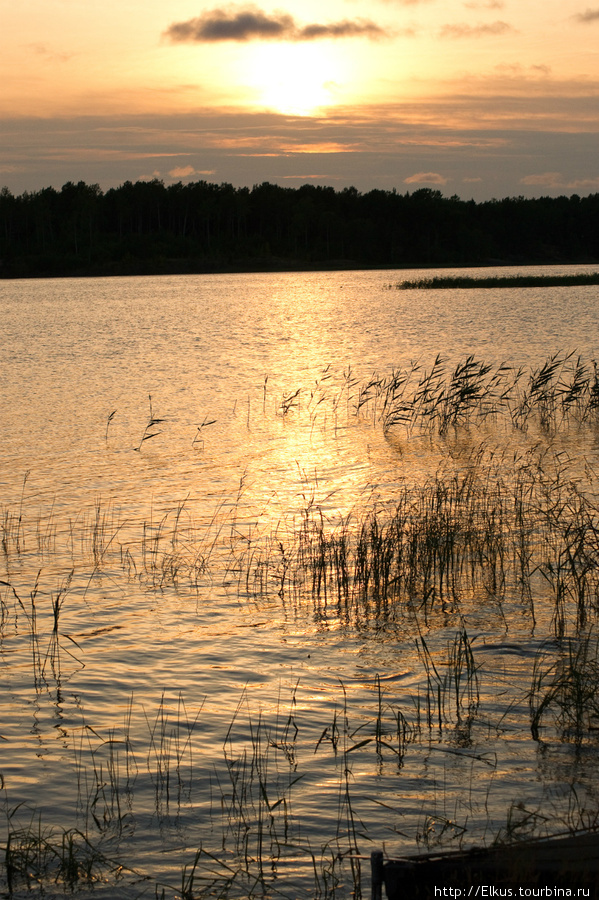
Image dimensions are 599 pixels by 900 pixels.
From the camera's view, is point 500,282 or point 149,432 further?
point 500,282

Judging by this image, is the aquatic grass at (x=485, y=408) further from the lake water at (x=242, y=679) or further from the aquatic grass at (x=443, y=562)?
the aquatic grass at (x=443, y=562)

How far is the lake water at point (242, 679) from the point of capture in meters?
5.55

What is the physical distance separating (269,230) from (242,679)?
15505 cm

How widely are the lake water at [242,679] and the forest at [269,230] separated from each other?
12647 centimetres

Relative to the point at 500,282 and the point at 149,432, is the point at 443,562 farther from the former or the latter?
the point at 500,282

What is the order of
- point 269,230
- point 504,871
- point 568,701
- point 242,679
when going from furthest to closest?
1. point 269,230
2. point 242,679
3. point 568,701
4. point 504,871

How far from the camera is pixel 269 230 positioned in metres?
157

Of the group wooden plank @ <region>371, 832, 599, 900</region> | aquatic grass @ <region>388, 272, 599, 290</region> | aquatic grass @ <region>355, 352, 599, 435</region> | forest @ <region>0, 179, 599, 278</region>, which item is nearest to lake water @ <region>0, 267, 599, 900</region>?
aquatic grass @ <region>355, 352, 599, 435</region>

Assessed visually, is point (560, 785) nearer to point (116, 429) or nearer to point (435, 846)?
point (435, 846)

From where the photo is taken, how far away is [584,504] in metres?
12.9

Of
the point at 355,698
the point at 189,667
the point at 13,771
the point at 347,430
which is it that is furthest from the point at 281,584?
the point at 347,430

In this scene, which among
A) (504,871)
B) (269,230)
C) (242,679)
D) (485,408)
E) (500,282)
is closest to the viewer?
(504,871)

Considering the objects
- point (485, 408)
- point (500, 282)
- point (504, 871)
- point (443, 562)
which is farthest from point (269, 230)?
point (504, 871)

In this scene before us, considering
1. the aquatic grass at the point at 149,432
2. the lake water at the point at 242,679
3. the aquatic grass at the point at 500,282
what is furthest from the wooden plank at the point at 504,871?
the aquatic grass at the point at 500,282
